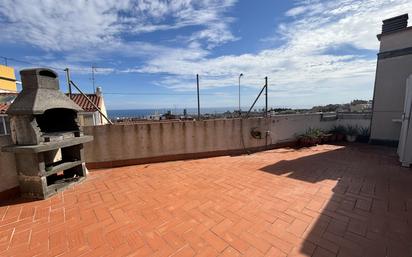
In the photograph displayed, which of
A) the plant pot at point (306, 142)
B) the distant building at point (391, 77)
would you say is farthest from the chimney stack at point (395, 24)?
the plant pot at point (306, 142)

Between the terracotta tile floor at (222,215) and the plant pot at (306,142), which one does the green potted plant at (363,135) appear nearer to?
the plant pot at (306,142)

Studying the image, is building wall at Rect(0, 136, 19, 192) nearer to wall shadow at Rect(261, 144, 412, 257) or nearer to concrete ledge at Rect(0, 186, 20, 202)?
concrete ledge at Rect(0, 186, 20, 202)

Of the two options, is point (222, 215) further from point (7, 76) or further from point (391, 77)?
point (7, 76)

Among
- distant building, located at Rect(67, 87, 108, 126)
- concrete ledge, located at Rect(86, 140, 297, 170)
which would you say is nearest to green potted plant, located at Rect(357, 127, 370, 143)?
concrete ledge, located at Rect(86, 140, 297, 170)

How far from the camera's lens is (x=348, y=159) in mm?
5238

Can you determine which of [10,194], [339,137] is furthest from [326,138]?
[10,194]

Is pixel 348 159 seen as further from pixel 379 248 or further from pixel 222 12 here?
pixel 222 12

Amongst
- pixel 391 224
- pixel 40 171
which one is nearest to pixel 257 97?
pixel 391 224

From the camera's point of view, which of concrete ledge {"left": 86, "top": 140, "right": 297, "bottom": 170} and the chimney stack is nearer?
concrete ledge {"left": 86, "top": 140, "right": 297, "bottom": 170}

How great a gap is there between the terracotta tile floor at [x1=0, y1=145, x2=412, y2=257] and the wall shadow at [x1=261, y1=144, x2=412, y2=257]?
0.01 meters

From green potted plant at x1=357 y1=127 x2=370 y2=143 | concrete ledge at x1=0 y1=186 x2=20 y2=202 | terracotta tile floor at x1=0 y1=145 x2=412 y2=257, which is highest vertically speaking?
green potted plant at x1=357 y1=127 x2=370 y2=143

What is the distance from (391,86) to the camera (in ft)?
20.9

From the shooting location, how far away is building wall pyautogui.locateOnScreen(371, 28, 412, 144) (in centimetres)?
611

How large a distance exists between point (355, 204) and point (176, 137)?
4120 millimetres
